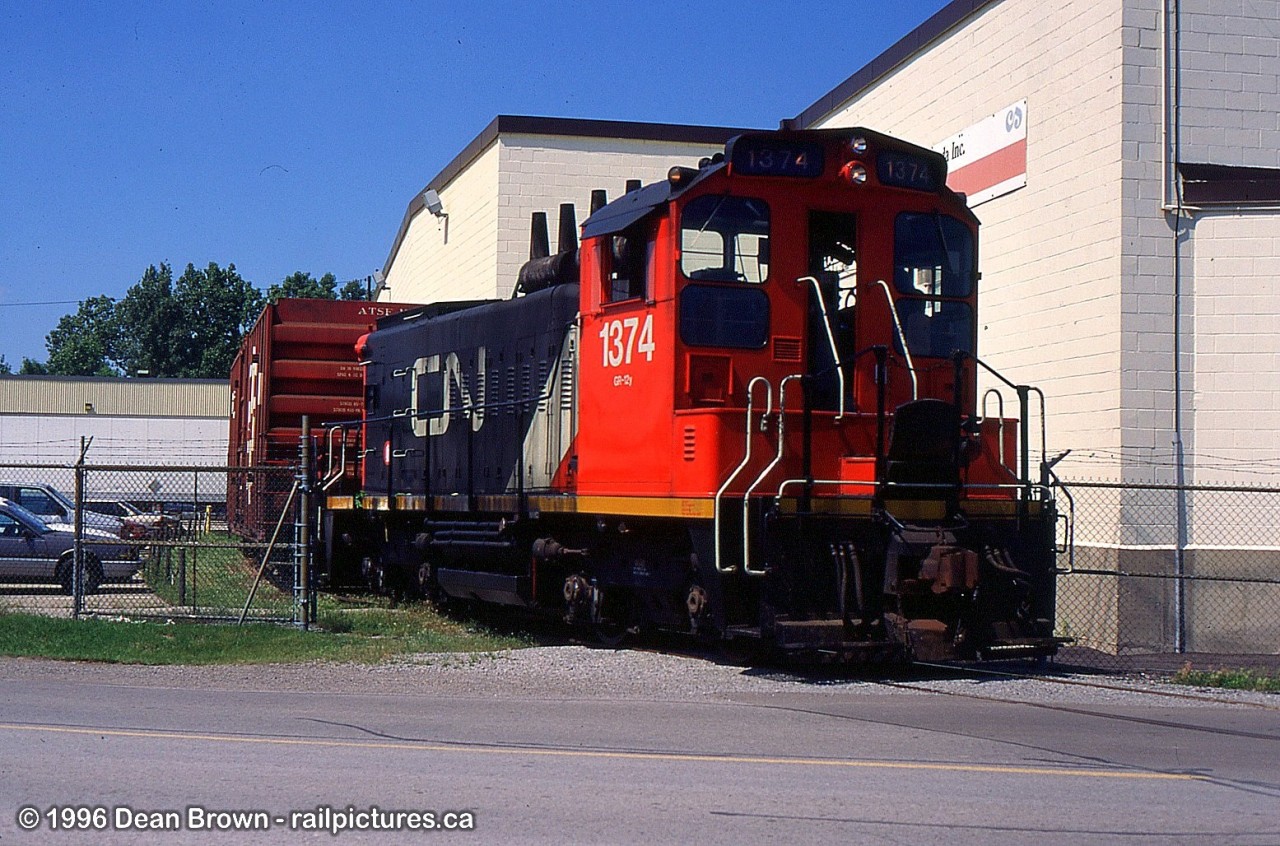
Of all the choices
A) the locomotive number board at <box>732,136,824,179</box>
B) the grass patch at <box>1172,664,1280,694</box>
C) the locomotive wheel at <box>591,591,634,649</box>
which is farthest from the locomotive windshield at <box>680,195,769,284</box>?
the grass patch at <box>1172,664,1280,694</box>

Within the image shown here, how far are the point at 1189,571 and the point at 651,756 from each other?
9.24 m

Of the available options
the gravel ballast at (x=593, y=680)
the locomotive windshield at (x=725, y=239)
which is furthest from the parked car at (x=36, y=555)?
the locomotive windshield at (x=725, y=239)

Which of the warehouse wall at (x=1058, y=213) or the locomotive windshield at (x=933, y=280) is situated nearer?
the locomotive windshield at (x=933, y=280)

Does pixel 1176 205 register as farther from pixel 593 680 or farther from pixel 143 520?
pixel 143 520

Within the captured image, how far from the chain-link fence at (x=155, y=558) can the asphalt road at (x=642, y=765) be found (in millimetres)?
4743

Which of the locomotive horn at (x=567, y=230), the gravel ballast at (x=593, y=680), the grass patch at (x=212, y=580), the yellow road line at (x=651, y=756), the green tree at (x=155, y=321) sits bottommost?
the gravel ballast at (x=593, y=680)

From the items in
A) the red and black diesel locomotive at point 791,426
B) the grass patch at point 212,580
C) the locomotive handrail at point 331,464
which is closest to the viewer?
the red and black diesel locomotive at point 791,426

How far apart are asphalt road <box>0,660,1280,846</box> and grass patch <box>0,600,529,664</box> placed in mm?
1954

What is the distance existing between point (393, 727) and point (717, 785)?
270 cm

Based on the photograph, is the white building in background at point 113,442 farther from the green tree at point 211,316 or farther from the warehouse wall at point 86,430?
the green tree at point 211,316

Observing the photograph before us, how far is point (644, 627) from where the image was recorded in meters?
13.1

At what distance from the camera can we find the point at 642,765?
781cm

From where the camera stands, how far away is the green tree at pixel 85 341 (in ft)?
361

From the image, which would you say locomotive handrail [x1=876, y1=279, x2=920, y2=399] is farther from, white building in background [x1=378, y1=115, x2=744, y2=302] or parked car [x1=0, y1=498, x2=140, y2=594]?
white building in background [x1=378, y1=115, x2=744, y2=302]
